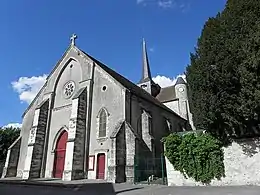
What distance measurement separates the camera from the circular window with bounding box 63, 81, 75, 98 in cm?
2631

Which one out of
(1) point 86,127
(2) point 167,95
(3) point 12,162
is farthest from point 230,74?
(2) point 167,95

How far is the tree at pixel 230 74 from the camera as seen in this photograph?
11.1 meters

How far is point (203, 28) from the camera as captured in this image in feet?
47.0

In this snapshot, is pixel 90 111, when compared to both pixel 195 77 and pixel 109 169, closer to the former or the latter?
pixel 109 169

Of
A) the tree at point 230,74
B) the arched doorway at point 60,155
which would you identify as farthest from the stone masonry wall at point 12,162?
the tree at point 230,74

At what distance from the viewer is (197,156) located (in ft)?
46.6

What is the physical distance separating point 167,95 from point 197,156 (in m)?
27.0

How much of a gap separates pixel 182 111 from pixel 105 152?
19122mm

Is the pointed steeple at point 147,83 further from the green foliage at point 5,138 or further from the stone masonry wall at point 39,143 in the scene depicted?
the green foliage at point 5,138

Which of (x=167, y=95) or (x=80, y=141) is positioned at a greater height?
(x=167, y=95)

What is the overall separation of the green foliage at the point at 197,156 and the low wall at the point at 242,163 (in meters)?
0.33

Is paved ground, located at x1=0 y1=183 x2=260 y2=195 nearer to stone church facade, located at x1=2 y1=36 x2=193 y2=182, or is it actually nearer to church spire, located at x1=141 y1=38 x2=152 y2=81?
stone church facade, located at x1=2 y1=36 x2=193 y2=182

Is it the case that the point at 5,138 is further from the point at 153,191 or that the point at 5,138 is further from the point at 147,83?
the point at 153,191

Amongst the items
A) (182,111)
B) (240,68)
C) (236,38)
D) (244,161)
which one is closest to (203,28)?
(236,38)
